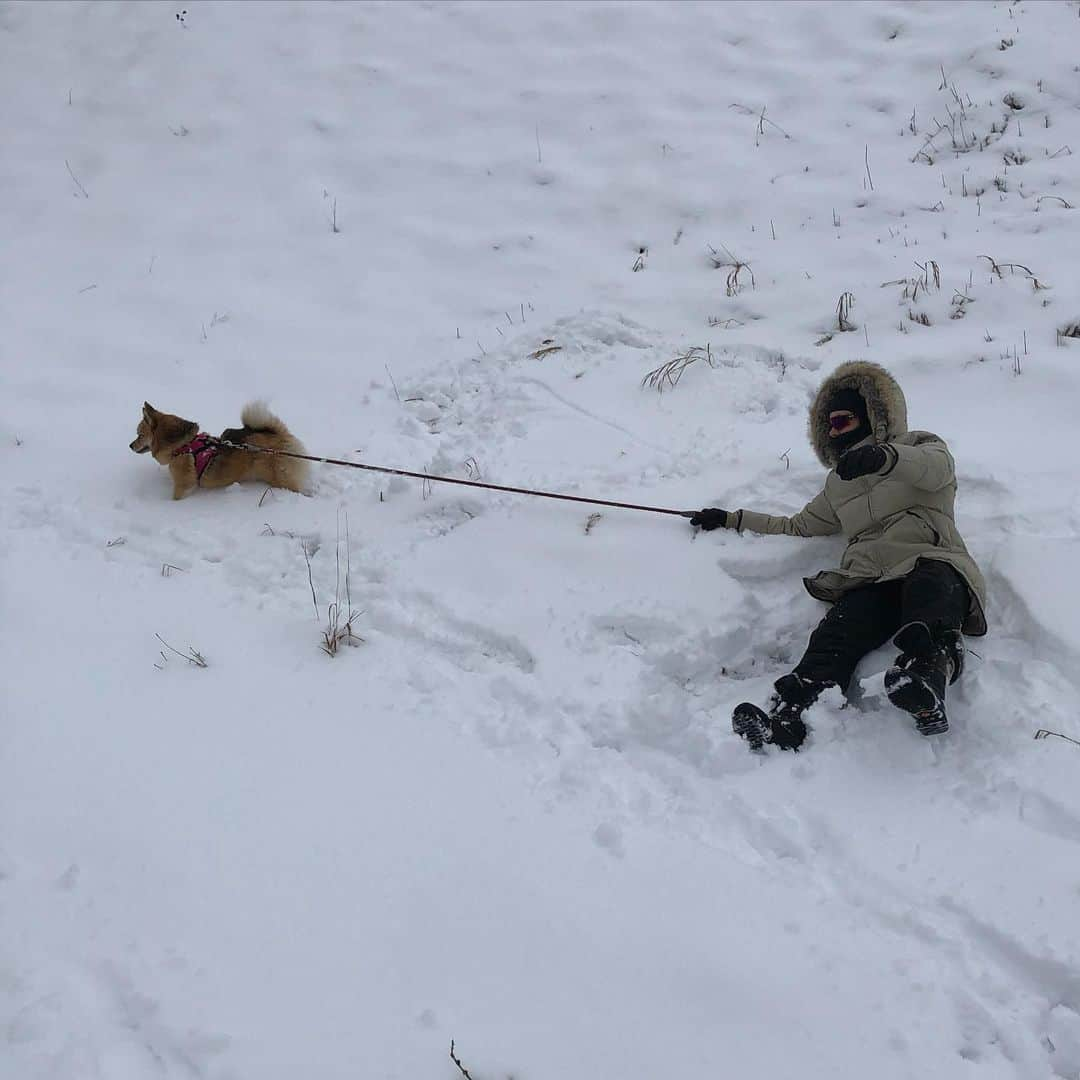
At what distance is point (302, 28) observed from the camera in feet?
26.4

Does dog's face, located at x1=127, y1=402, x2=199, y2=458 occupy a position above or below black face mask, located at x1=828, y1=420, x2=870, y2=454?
below

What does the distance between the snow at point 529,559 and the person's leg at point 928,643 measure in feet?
0.67

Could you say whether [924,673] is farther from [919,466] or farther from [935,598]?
[919,466]

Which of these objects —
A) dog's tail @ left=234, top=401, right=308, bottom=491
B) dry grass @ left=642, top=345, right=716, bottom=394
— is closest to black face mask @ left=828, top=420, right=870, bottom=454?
dry grass @ left=642, top=345, right=716, bottom=394

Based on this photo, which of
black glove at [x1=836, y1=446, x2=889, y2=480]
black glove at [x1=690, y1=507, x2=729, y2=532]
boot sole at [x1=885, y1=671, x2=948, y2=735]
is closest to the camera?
boot sole at [x1=885, y1=671, x2=948, y2=735]

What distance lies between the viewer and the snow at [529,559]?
2217 mm

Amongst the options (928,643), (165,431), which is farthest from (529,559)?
(165,431)

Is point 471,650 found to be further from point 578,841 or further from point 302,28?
point 302,28

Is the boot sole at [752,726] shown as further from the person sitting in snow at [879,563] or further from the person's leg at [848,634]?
the person's leg at [848,634]

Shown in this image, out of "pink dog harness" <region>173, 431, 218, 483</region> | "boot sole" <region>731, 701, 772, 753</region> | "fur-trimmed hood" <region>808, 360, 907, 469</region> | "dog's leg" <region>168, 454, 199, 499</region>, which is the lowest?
"boot sole" <region>731, 701, 772, 753</region>

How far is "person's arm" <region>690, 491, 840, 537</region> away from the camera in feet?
11.5

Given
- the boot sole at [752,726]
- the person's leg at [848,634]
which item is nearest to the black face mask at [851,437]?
the person's leg at [848,634]

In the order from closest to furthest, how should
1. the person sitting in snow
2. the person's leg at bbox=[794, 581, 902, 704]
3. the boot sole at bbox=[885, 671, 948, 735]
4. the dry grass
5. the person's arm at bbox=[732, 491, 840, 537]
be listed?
the boot sole at bbox=[885, 671, 948, 735] → the person sitting in snow → the person's leg at bbox=[794, 581, 902, 704] → the person's arm at bbox=[732, 491, 840, 537] → the dry grass

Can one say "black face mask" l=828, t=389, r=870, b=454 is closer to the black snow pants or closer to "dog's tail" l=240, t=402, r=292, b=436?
the black snow pants
